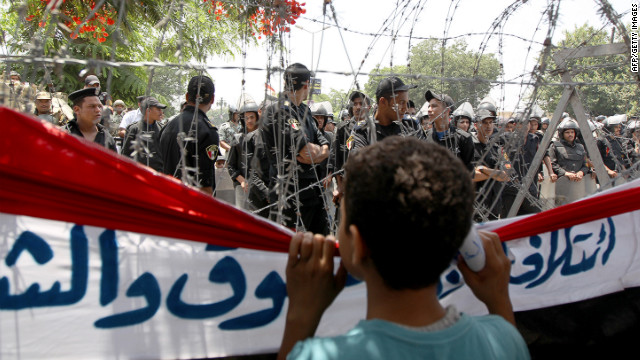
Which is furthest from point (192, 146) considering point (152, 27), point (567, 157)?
point (567, 157)

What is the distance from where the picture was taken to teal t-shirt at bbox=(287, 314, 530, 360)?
986mm

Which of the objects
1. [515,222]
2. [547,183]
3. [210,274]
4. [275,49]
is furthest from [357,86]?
[547,183]

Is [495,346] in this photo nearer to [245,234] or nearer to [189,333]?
[245,234]

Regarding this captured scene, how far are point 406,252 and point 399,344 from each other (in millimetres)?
191

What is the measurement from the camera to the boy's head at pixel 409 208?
3.18 feet

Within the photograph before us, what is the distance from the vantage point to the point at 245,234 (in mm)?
1443

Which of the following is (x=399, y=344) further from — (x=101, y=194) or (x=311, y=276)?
(x=101, y=194)

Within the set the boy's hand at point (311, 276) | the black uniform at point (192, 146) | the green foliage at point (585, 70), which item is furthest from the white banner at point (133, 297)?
the black uniform at point (192, 146)

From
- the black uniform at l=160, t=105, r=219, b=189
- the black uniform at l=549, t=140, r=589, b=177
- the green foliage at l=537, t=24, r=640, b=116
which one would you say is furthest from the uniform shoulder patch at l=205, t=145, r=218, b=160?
the black uniform at l=549, t=140, r=589, b=177

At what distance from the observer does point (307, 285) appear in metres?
1.20

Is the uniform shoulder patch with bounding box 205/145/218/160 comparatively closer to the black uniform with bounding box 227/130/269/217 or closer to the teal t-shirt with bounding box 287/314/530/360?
the black uniform with bounding box 227/130/269/217

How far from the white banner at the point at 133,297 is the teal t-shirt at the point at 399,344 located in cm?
48

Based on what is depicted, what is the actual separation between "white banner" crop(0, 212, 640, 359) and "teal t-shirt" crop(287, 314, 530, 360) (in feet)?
1.57

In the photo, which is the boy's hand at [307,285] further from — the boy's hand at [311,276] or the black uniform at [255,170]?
the black uniform at [255,170]
